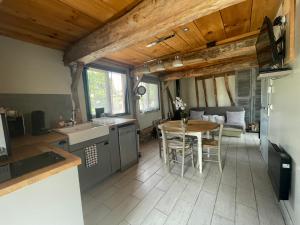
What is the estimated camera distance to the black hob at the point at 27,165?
3.02 feet

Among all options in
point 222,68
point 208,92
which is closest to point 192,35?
point 222,68

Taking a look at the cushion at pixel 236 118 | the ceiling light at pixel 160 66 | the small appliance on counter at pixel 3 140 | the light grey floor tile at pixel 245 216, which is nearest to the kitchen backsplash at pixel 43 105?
the small appliance on counter at pixel 3 140

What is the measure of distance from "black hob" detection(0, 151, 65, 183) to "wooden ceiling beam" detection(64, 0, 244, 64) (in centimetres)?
134

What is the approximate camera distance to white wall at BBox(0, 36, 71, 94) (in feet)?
6.16

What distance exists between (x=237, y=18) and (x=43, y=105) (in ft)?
9.75

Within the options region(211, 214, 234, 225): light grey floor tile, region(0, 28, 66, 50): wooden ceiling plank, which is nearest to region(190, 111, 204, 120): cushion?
region(211, 214, 234, 225): light grey floor tile

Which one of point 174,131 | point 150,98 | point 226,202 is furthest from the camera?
point 150,98

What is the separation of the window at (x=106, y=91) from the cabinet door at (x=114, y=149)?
73 cm

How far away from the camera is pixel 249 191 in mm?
1942

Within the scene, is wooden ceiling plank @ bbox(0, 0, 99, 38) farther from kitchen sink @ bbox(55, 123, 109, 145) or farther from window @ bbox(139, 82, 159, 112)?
window @ bbox(139, 82, 159, 112)

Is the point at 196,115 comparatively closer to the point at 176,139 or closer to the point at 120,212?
the point at 176,139

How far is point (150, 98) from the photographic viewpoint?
4.94 metres

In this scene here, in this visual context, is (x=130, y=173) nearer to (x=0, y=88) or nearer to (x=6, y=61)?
(x=0, y=88)

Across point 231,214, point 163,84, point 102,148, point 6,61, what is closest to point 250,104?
point 163,84
